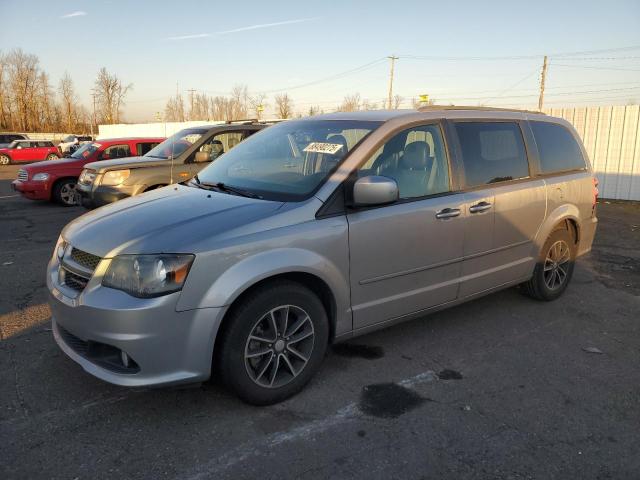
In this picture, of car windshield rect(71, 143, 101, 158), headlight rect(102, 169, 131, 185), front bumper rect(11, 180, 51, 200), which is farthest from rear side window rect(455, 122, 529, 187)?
front bumper rect(11, 180, 51, 200)

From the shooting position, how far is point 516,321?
4.59 meters

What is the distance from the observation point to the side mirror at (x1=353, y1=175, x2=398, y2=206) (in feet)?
10.4

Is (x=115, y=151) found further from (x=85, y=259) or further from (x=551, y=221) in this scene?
(x=551, y=221)

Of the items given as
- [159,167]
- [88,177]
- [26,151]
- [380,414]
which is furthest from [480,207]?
[26,151]

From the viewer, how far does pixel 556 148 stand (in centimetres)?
490

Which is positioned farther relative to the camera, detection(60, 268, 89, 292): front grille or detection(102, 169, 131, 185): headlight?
detection(102, 169, 131, 185): headlight

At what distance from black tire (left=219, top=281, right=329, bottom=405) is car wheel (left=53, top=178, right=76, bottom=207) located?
10606 millimetres

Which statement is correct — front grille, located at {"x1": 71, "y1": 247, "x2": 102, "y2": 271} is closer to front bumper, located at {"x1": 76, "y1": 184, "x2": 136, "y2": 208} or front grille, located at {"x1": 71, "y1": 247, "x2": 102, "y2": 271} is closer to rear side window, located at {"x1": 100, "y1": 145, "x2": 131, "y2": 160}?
front bumper, located at {"x1": 76, "y1": 184, "x2": 136, "y2": 208}

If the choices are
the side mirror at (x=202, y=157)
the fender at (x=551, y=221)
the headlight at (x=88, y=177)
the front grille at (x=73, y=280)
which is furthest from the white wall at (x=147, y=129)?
the front grille at (x=73, y=280)

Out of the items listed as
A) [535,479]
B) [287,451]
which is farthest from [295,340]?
[535,479]

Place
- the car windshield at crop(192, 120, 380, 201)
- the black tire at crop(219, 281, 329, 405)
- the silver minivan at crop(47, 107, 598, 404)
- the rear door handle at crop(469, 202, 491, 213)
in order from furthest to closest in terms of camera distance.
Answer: the rear door handle at crop(469, 202, 491, 213) < the car windshield at crop(192, 120, 380, 201) < the black tire at crop(219, 281, 329, 405) < the silver minivan at crop(47, 107, 598, 404)

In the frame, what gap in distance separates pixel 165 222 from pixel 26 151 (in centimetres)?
3080

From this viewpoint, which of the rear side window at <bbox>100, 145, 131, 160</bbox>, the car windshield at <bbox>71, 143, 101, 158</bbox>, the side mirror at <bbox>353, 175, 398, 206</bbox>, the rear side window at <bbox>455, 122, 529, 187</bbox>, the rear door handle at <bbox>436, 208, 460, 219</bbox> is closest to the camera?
the side mirror at <bbox>353, 175, 398, 206</bbox>

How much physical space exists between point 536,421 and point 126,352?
7.92 ft
